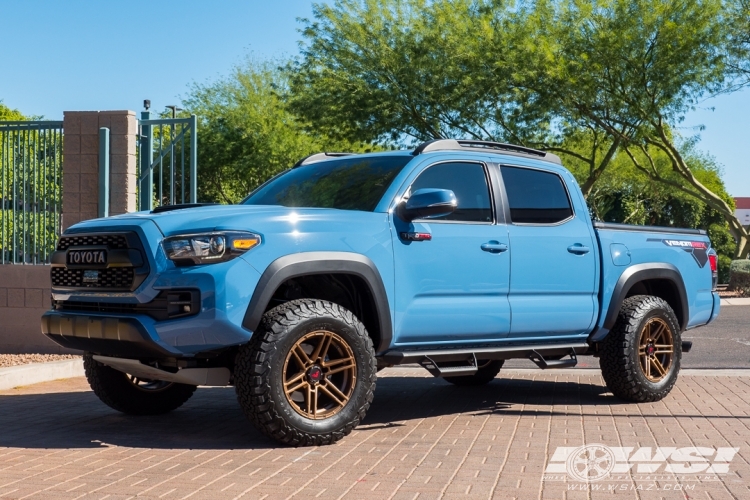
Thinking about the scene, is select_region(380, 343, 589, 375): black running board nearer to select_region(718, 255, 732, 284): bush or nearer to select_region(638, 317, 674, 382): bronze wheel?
select_region(638, 317, 674, 382): bronze wheel

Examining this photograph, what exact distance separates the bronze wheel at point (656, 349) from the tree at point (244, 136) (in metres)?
31.1

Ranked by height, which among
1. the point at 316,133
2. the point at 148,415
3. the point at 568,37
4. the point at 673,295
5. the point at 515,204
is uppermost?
the point at 568,37

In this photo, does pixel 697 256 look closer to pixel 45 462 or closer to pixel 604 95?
pixel 45 462

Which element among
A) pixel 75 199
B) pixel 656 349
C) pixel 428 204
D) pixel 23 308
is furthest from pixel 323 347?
pixel 23 308

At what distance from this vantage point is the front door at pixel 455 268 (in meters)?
6.89

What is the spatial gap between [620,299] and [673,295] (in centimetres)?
110

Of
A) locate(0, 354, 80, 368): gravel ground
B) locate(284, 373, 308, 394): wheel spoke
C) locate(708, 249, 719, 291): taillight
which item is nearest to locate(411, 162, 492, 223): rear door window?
locate(284, 373, 308, 394): wheel spoke

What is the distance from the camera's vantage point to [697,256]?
928 centimetres

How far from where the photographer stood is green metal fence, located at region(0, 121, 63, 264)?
11.9 metres

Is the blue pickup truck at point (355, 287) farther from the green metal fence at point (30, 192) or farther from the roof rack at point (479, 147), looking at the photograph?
the green metal fence at point (30, 192)

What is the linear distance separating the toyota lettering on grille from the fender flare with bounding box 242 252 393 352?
1.05 metres

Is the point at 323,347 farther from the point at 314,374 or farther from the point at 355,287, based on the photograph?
the point at 355,287

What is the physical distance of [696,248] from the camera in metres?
9.29

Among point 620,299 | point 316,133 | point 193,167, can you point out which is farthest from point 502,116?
point 620,299
